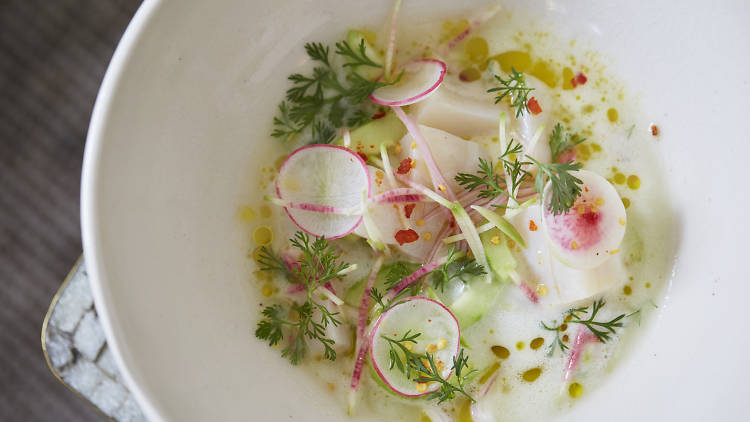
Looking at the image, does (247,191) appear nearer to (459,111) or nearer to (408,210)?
(408,210)

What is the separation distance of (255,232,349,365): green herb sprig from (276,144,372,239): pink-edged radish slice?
0.11 feet

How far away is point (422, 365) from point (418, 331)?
0.06 m

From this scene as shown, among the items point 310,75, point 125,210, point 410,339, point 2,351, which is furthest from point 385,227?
point 2,351

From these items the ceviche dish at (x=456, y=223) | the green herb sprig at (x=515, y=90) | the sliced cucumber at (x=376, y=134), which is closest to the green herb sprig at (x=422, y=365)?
the ceviche dish at (x=456, y=223)

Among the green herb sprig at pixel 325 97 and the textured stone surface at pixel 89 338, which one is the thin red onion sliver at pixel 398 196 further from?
the textured stone surface at pixel 89 338

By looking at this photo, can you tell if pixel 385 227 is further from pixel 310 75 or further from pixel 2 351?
pixel 2 351

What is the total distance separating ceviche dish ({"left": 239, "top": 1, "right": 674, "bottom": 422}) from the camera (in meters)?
0.99

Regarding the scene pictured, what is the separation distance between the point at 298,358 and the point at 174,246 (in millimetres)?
287

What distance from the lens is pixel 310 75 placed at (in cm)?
106

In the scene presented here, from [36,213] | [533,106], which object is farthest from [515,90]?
[36,213]

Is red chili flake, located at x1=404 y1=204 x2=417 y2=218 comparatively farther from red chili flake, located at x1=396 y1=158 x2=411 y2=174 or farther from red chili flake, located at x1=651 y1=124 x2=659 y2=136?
red chili flake, located at x1=651 y1=124 x2=659 y2=136

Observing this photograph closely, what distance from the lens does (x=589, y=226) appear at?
0.98m

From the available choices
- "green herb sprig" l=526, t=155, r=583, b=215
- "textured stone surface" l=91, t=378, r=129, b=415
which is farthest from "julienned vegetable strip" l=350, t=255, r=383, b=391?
"textured stone surface" l=91, t=378, r=129, b=415

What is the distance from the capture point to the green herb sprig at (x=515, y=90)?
100 cm
